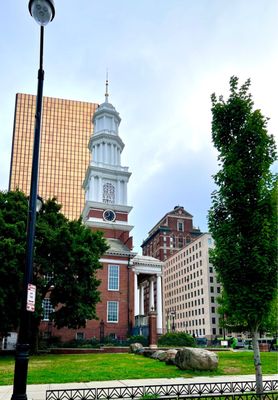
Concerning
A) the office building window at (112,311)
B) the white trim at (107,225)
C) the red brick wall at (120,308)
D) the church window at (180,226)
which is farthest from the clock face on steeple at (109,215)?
the church window at (180,226)

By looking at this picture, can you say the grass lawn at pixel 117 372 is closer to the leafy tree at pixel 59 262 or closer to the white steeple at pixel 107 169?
the leafy tree at pixel 59 262

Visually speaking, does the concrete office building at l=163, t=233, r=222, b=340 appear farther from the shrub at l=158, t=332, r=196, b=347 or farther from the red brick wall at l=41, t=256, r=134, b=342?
the shrub at l=158, t=332, r=196, b=347

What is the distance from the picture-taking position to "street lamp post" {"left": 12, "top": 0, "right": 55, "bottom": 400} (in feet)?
25.5

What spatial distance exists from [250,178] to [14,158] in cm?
13471

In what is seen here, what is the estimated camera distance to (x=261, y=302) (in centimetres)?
1218

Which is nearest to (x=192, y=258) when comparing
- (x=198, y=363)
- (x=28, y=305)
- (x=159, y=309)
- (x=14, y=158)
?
(x=159, y=309)

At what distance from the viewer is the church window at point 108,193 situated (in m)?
55.6

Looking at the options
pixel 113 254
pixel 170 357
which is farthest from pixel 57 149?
pixel 170 357

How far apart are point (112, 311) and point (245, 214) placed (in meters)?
35.4

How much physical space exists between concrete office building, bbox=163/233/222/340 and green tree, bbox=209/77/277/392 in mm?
79469

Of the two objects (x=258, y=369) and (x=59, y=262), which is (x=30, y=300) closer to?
(x=258, y=369)

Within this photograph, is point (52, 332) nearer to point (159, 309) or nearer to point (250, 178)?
point (159, 309)

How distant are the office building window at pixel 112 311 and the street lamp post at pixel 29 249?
3802cm

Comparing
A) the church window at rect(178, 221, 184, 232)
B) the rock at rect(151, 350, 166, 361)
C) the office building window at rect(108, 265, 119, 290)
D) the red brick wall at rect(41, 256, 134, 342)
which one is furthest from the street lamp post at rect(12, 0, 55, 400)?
the church window at rect(178, 221, 184, 232)
